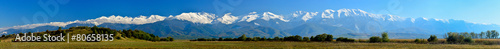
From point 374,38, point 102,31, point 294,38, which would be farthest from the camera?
point 102,31

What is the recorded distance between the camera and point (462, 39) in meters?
A: 105

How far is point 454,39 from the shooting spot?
108062 millimetres

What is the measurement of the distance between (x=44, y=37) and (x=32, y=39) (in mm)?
5330

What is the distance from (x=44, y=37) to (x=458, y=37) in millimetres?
159805

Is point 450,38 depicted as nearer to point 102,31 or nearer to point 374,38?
point 374,38

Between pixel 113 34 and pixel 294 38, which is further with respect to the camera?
pixel 113 34

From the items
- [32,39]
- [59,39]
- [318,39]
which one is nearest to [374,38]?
[318,39]

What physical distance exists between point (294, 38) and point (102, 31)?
113 meters

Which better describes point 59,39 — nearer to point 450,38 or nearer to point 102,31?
point 102,31

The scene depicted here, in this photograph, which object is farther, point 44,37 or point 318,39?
point 44,37

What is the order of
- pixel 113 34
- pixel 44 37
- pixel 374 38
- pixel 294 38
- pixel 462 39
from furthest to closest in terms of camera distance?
pixel 113 34 → pixel 44 37 → pixel 294 38 → pixel 374 38 → pixel 462 39

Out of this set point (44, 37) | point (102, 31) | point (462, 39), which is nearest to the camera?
point (462, 39)

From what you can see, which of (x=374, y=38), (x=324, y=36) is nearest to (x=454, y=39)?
(x=374, y=38)

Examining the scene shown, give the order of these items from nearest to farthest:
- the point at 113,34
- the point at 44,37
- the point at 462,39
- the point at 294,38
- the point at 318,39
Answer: the point at 462,39, the point at 318,39, the point at 294,38, the point at 44,37, the point at 113,34
